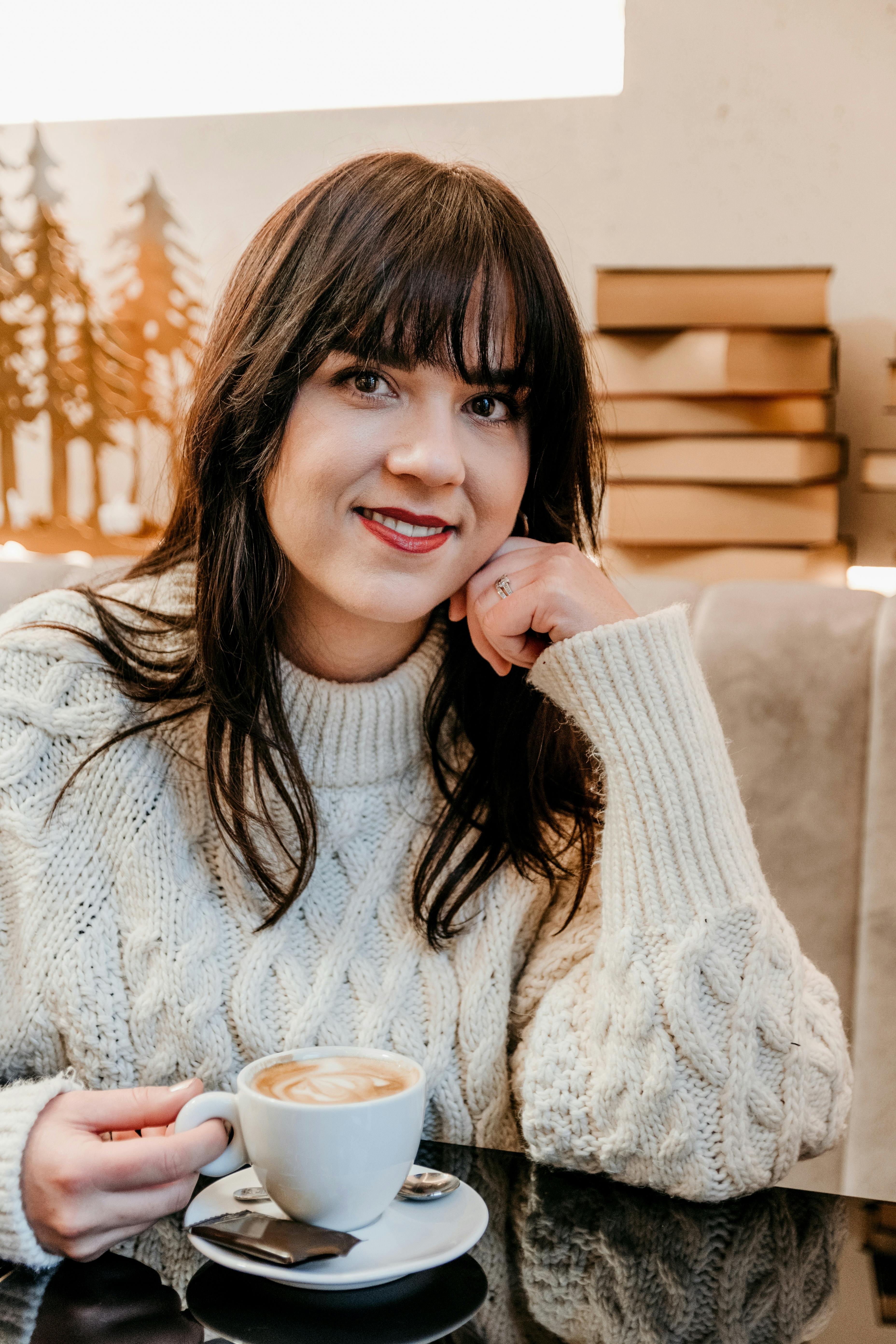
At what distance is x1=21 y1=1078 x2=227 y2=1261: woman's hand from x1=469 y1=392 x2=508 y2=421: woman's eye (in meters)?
0.51

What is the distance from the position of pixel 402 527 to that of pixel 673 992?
37 centimetres

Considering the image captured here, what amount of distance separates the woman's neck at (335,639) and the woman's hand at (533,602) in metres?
0.06

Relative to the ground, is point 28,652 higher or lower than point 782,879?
higher

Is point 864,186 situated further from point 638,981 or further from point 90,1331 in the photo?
point 90,1331

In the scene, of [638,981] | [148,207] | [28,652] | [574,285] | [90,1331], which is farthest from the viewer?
[148,207]

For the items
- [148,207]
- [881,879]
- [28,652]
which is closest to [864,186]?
[881,879]

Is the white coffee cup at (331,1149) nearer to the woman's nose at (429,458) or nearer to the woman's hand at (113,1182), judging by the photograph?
the woman's hand at (113,1182)

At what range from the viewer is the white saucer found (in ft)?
1.65

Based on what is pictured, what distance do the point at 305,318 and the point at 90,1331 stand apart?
632mm

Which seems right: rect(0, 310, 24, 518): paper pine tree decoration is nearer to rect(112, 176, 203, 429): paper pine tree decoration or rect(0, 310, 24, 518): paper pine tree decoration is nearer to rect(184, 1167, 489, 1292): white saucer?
rect(112, 176, 203, 429): paper pine tree decoration

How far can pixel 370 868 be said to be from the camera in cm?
93

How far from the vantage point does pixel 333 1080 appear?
555 mm

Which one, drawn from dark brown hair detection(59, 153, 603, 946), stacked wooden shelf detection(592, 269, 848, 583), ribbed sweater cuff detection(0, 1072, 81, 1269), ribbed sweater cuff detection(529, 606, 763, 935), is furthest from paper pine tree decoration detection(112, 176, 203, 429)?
ribbed sweater cuff detection(0, 1072, 81, 1269)

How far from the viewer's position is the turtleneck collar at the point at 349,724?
0.95 metres
